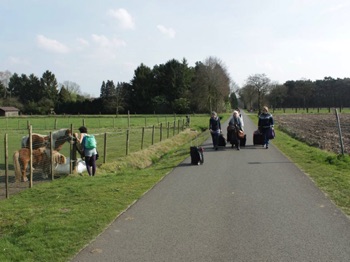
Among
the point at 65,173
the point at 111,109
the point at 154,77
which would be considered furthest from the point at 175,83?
the point at 65,173

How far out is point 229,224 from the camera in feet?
19.5

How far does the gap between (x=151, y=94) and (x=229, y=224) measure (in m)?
91.3

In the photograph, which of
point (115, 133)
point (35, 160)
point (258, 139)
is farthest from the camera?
point (258, 139)

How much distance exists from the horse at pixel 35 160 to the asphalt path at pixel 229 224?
4149mm

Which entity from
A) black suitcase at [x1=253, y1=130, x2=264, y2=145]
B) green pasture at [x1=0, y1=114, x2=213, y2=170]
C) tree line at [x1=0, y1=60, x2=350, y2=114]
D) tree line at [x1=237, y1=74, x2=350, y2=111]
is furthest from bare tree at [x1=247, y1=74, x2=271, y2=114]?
black suitcase at [x1=253, y1=130, x2=264, y2=145]

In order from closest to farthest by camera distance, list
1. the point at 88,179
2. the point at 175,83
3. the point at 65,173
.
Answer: the point at 88,179, the point at 65,173, the point at 175,83

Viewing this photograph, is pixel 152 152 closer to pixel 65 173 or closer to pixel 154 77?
pixel 65 173

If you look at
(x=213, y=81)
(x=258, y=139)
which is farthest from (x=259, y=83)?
(x=258, y=139)

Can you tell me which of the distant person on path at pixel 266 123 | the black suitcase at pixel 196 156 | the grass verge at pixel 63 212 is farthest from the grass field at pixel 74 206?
the distant person on path at pixel 266 123

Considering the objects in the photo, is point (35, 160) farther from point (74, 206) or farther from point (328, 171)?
point (328, 171)

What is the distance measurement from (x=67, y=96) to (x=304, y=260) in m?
107

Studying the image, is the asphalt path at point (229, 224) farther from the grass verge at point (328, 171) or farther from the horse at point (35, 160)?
the horse at point (35, 160)

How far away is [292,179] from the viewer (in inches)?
380

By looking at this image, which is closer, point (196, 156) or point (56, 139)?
point (56, 139)
